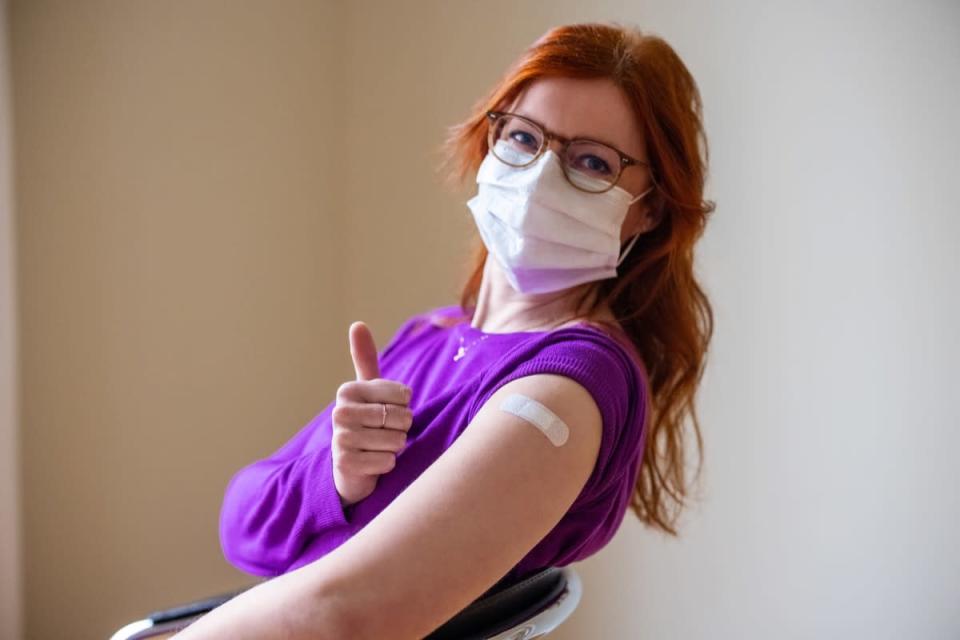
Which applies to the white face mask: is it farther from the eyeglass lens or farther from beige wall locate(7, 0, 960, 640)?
beige wall locate(7, 0, 960, 640)

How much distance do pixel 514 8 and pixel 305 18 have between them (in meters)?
0.61

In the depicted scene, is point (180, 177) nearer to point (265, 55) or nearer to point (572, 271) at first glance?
point (265, 55)

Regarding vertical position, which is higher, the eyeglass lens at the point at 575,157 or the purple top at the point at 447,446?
the eyeglass lens at the point at 575,157

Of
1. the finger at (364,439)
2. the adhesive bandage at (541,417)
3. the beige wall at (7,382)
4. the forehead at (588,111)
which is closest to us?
the adhesive bandage at (541,417)

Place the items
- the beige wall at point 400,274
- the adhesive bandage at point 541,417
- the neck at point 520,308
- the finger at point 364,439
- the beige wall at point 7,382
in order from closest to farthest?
the adhesive bandage at point 541,417 → the finger at point 364,439 → the neck at point 520,308 → the beige wall at point 400,274 → the beige wall at point 7,382

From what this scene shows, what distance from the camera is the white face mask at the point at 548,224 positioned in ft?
3.63

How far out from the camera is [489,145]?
1206 mm

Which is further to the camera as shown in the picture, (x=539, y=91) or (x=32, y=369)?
(x=32, y=369)

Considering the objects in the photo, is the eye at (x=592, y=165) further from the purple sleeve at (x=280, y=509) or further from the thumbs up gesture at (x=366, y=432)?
the purple sleeve at (x=280, y=509)

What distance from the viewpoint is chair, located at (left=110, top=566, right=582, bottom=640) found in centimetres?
89

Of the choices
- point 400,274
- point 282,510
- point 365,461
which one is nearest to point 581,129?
point 365,461

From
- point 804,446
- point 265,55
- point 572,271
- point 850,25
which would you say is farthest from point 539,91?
point 265,55

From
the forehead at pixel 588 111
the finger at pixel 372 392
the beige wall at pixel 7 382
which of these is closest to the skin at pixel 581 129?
the forehead at pixel 588 111

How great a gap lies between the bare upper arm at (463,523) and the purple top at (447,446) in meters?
0.05
